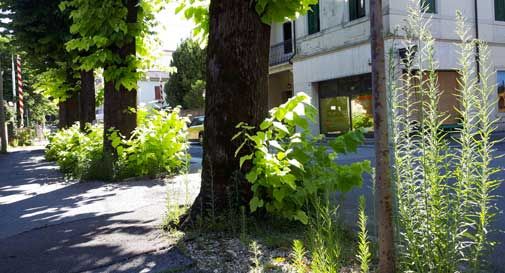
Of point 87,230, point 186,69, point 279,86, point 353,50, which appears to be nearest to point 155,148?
point 87,230

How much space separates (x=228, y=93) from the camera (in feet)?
16.1

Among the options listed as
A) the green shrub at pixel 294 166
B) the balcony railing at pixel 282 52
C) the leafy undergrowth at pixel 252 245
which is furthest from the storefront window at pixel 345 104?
the leafy undergrowth at pixel 252 245

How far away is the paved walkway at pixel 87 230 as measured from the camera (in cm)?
405

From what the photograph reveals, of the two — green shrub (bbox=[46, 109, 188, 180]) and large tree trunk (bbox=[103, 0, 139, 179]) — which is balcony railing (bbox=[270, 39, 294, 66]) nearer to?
large tree trunk (bbox=[103, 0, 139, 179])

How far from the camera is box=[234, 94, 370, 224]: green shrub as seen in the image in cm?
422

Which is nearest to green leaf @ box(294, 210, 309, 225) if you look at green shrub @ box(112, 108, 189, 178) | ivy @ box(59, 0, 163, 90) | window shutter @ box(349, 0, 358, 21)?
green shrub @ box(112, 108, 189, 178)

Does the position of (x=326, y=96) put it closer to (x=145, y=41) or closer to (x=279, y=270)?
(x=145, y=41)

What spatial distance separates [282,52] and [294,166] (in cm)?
2295

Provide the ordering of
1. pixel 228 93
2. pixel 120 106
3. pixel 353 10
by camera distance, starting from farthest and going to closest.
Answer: pixel 353 10
pixel 120 106
pixel 228 93

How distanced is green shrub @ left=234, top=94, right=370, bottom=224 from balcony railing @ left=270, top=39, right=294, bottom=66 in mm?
21381

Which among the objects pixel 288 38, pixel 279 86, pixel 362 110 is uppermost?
pixel 288 38

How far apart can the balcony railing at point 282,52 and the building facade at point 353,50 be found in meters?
1.07

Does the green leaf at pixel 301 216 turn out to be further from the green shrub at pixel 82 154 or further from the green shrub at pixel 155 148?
the green shrub at pixel 82 154

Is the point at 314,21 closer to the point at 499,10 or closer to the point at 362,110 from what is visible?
the point at 362,110
